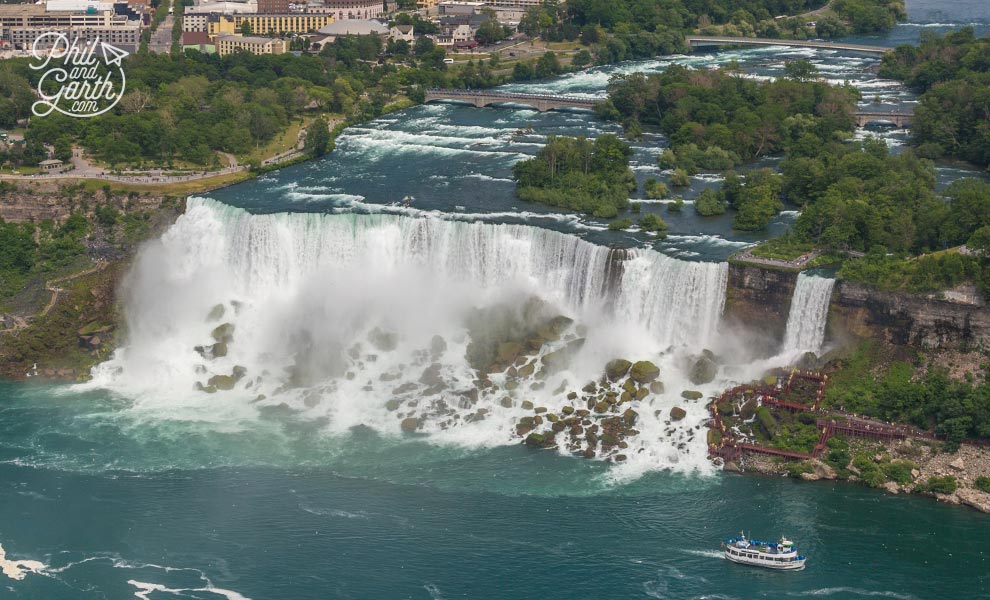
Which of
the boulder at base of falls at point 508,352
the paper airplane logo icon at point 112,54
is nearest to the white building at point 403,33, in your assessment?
the paper airplane logo icon at point 112,54

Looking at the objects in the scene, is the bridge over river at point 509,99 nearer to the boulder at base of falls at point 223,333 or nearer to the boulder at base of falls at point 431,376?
the boulder at base of falls at point 223,333

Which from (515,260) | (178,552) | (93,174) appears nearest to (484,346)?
(515,260)

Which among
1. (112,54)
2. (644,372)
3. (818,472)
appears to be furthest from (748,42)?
(818,472)

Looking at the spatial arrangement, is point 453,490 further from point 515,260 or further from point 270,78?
point 270,78

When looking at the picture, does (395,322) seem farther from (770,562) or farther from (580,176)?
(770,562)

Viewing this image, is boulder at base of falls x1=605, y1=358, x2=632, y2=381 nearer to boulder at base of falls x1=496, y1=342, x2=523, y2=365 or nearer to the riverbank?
boulder at base of falls x1=496, y1=342, x2=523, y2=365

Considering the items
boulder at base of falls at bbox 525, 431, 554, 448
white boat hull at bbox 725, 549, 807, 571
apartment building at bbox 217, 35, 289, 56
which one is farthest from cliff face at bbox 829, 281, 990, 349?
apartment building at bbox 217, 35, 289, 56
